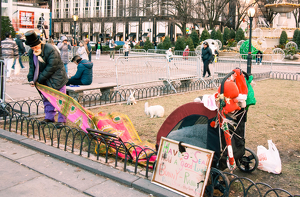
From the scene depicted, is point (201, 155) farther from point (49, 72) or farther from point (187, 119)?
point (49, 72)

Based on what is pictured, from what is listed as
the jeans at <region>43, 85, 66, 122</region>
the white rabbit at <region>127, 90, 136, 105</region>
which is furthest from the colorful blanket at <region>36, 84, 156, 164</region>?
the white rabbit at <region>127, 90, 136, 105</region>

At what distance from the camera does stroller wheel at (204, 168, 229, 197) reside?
3397 millimetres

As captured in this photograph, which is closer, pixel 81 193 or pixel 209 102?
pixel 209 102

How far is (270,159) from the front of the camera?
14.1 ft

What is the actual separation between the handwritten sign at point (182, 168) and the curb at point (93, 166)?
0.11 metres

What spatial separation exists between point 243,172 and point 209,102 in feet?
4.82

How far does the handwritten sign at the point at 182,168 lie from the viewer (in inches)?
134

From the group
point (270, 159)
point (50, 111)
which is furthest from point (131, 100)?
point (270, 159)

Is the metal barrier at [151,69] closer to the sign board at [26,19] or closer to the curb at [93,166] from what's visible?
the curb at [93,166]

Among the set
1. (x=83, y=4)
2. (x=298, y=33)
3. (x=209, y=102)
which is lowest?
(x=209, y=102)

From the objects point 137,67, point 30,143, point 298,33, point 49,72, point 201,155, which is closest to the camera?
point 201,155

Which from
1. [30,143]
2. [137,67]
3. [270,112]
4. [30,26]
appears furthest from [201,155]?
[30,26]

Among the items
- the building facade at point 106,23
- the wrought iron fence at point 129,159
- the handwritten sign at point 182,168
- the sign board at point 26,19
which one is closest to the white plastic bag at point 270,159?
the wrought iron fence at point 129,159

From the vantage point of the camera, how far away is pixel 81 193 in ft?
12.2
